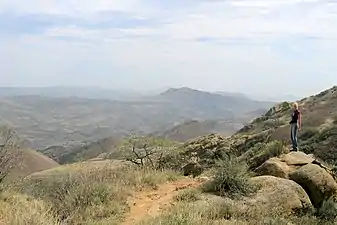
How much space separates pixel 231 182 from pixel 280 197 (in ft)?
4.64

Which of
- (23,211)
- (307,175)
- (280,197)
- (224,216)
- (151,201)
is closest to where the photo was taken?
(23,211)

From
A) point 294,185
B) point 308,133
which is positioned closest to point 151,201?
point 294,185

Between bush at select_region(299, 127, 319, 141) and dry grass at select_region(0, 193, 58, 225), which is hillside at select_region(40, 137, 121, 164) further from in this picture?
dry grass at select_region(0, 193, 58, 225)

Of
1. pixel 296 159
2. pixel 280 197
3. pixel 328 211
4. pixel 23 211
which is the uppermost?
pixel 296 159

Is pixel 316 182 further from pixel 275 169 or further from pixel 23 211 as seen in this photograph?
pixel 23 211

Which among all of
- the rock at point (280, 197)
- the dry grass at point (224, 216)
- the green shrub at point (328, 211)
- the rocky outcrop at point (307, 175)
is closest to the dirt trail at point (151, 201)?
the dry grass at point (224, 216)

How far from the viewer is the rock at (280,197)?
38.6 feet

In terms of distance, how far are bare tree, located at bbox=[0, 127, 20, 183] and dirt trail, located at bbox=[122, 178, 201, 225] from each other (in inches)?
130

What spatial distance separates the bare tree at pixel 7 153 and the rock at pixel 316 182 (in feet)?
24.8

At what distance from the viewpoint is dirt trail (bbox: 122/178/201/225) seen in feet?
38.2

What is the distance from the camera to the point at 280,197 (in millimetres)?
12023

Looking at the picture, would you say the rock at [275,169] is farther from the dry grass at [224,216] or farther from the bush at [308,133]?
the bush at [308,133]

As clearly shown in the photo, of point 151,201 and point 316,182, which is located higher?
point 316,182

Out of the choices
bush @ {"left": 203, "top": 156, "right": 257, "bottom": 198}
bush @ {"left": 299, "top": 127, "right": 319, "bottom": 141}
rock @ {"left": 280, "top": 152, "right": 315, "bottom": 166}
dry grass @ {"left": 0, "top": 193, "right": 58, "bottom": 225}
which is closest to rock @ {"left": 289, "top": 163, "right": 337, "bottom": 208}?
rock @ {"left": 280, "top": 152, "right": 315, "bottom": 166}
